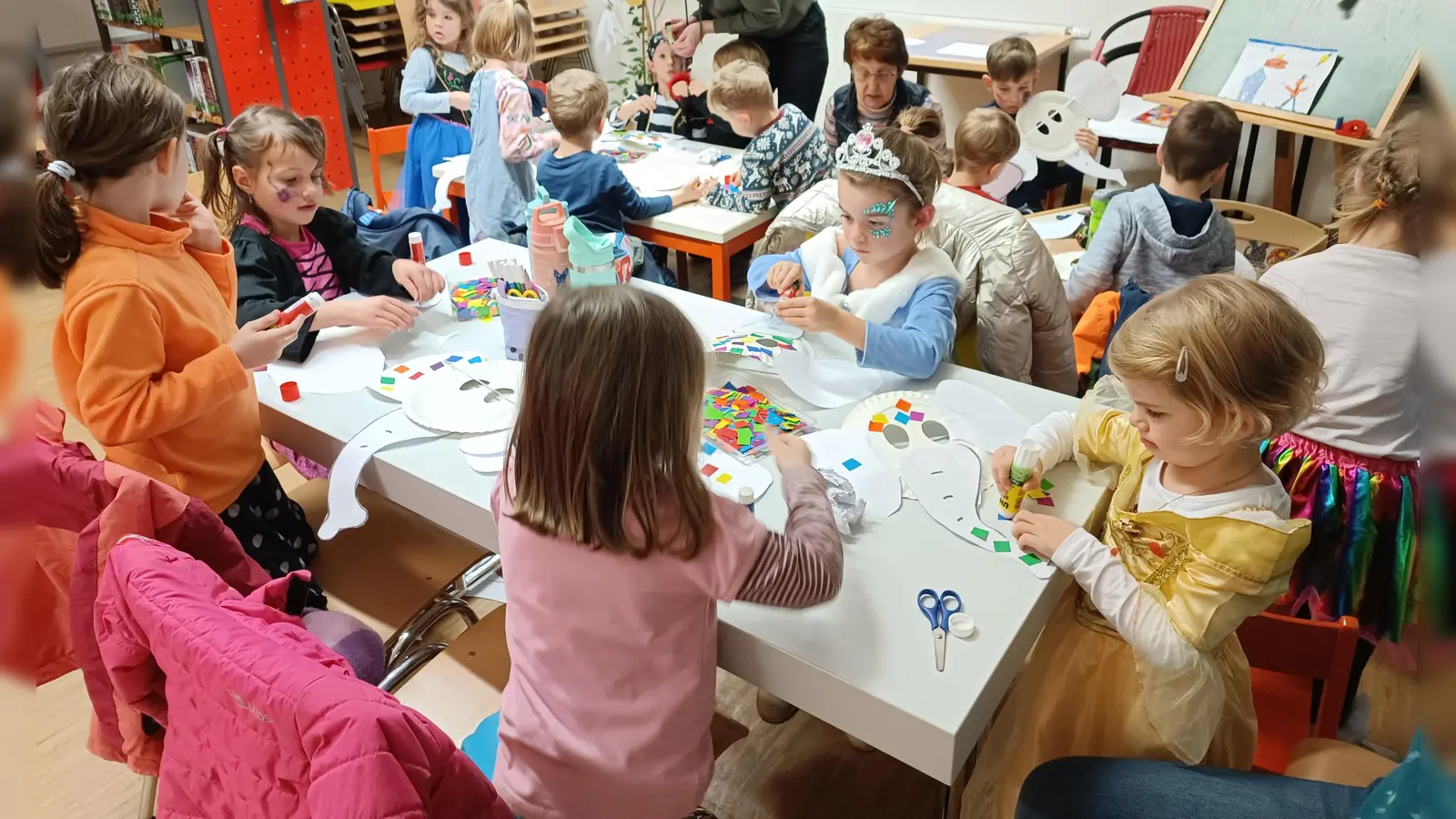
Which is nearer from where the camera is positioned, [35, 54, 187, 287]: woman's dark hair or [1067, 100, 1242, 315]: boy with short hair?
[35, 54, 187, 287]: woman's dark hair

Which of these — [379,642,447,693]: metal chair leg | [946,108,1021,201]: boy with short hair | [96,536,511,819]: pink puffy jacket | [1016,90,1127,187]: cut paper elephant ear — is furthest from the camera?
[1016,90,1127,187]: cut paper elephant ear

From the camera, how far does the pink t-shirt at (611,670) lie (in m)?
1.07

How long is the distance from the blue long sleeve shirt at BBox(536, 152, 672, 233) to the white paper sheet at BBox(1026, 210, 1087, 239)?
1030 millimetres

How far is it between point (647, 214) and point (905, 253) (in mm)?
1035

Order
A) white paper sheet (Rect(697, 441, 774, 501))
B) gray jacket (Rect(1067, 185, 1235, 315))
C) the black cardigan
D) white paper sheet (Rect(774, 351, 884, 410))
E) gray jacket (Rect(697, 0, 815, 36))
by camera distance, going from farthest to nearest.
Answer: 1. gray jacket (Rect(697, 0, 815, 36))
2. gray jacket (Rect(1067, 185, 1235, 315))
3. the black cardigan
4. white paper sheet (Rect(774, 351, 884, 410))
5. white paper sheet (Rect(697, 441, 774, 501))

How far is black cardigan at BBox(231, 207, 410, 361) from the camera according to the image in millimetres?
Answer: 1831

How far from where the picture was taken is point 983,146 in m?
2.46

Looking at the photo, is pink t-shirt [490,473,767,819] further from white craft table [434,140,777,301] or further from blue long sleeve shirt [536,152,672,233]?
blue long sleeve shirt [536,152,672,233]

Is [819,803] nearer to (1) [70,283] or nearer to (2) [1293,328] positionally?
(2) [1293,328]

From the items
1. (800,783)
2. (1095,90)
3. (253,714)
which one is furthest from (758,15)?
(253,714)

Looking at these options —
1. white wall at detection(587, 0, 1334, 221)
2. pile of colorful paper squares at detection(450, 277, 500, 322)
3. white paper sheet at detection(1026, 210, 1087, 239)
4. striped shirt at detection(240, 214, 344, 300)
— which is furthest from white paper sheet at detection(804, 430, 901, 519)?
white wall at detection(587, 0, 1334, 221)

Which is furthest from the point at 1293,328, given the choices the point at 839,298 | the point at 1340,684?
the point at 839,298

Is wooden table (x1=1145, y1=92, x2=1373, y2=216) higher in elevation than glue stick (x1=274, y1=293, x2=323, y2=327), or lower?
lower

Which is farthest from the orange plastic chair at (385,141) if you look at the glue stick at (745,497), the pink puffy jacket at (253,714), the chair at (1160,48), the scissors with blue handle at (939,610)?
the chair at (1160,48)
